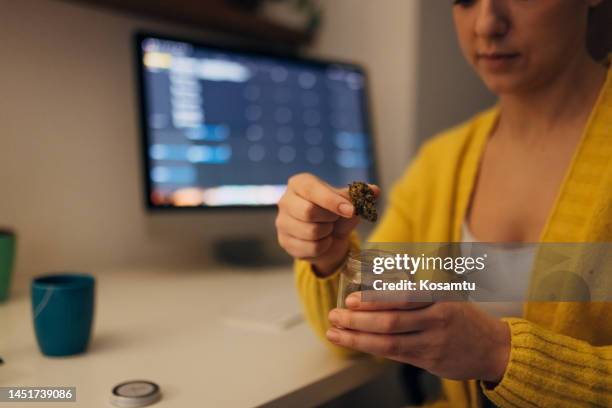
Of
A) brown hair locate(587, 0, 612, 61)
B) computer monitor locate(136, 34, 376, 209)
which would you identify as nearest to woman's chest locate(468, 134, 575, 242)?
brown hair locate(587, 0, 612, 61)

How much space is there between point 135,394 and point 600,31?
0.75 metres

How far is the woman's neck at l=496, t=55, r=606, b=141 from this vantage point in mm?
759

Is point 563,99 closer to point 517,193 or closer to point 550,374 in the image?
point 517,193

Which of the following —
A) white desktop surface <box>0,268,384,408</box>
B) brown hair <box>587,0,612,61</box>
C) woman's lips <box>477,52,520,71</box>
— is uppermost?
brown hair <box>587,0,612,61</box>

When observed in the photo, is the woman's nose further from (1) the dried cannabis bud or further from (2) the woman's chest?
(1) the dried cannabis bud

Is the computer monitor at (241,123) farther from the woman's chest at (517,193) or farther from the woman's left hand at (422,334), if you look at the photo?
the woman's left hand at (422,334)

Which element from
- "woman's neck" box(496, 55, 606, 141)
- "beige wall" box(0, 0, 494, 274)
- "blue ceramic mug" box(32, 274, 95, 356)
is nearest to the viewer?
"blue ceramic mug" box(32, 274, 95, 356)

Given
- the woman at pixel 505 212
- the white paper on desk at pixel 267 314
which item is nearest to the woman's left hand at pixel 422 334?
the woman at pixel 505 212

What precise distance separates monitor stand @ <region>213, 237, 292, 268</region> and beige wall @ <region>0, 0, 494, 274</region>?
0.16 feet

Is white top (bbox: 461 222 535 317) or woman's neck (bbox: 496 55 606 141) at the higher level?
woman's neck (bbox: 496 55 606 141)

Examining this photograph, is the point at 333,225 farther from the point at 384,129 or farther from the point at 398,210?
the point at 384,129

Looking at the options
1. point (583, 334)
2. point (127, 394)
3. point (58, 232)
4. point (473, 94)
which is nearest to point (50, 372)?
point (127, 394)

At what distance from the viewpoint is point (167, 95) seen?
1016 mm

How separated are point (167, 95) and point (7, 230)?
36 cm
